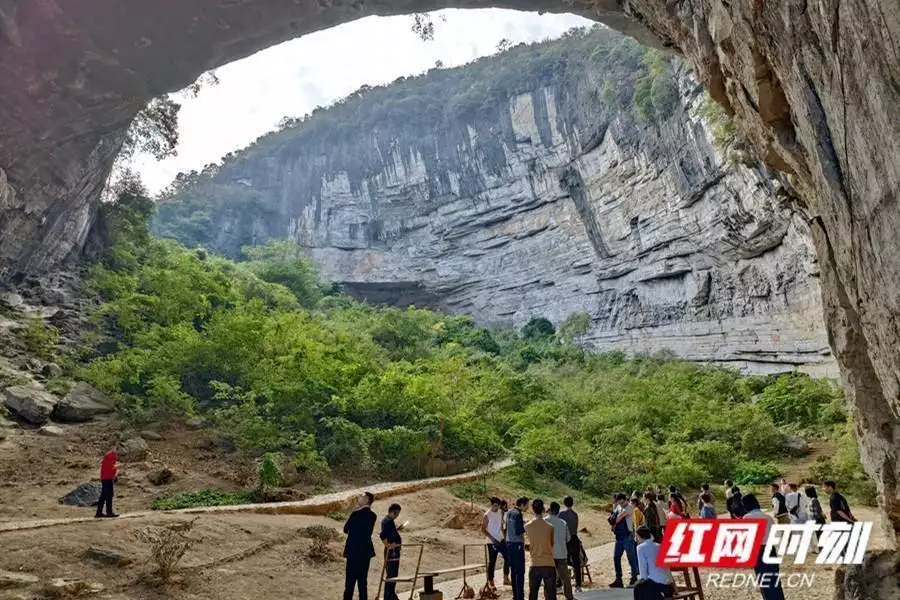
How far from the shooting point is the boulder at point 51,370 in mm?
14039

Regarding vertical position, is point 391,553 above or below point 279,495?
below

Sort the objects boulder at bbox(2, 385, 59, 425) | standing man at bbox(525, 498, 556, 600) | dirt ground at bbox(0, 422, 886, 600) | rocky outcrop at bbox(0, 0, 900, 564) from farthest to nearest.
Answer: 1. boulder at bbox(2, 385, 59, 425)
2. dirt ground at bbox(0, 422, 886, 600)
3. standing man at bbox(525, 498, 556, 600)
4. rocky outcrop at bbox(0, 0, 900, 564)

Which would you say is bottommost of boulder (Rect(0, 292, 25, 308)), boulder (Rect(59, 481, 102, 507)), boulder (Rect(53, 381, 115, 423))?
boulder (Rect(59, 481, 102, 507))

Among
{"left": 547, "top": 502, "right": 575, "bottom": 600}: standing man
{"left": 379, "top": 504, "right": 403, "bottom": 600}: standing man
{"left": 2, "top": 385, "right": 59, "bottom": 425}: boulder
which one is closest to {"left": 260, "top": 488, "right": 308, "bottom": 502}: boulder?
{"left": 379, "top": 504, "right": 403, "bottom": 600}: standing man

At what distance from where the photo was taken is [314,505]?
32.9 ft

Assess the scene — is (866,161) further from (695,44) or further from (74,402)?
(74,402)

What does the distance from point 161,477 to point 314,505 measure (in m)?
3.07

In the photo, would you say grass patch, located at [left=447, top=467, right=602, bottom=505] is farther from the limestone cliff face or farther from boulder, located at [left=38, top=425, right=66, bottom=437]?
the limestone cliff face

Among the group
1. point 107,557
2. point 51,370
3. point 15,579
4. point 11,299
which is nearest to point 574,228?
point 11,299

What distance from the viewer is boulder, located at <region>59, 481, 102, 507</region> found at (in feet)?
30.0

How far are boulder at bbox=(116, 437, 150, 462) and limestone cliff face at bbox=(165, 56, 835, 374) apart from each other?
1648 centimetres

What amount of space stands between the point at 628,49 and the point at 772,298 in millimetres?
18740

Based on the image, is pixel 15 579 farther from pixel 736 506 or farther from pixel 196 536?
pixel 736 506

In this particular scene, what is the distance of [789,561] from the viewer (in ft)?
25.2
